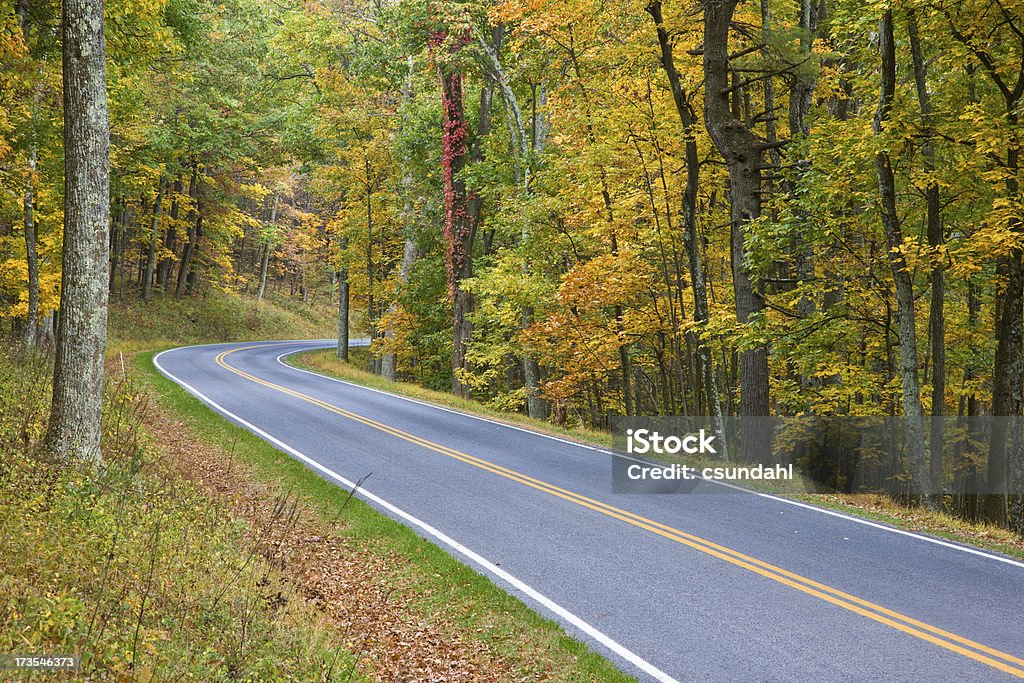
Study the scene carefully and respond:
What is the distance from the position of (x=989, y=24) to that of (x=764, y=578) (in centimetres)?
1010

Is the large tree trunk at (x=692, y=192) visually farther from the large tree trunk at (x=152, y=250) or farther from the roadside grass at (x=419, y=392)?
the large tree trunk at (x=152, y=250)

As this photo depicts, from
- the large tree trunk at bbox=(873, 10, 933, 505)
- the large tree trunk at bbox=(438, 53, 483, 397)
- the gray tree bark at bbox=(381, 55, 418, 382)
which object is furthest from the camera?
the gray tree bark at bbox=(381, 55, 418, 382)

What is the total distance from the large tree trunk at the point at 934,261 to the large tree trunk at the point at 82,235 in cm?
1198

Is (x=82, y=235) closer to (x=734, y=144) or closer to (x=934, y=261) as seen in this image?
(x=734, y=144)

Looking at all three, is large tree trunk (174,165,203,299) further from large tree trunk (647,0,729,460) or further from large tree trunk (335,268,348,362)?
large tree trunk (647,0,729,460)

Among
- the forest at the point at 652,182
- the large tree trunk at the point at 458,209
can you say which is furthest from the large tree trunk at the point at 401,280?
the large tree trunk at the point at 458,209

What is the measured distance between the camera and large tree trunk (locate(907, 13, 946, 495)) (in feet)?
40.9

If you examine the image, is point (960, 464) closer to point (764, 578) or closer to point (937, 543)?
point (937, 543)

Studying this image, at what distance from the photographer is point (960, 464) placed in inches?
703

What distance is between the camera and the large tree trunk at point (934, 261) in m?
12.5

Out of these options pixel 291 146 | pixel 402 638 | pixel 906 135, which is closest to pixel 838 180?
pixel 906 135

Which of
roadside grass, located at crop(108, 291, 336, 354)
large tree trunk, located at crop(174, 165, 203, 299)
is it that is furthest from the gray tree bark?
large tree trunk, located at crop(174, 165, 203, 299)

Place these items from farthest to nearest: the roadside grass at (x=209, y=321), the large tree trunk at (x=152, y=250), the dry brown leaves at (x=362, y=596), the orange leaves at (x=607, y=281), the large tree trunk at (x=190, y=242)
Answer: the large tree trunk at (x=190, y=242)
the large tree trunk at (x=152, y=250)
the roadside grass at (x=209, y=321)
the orange leaves at (x=607, y=281)
the dry brown leaves at (x=362, y=596)

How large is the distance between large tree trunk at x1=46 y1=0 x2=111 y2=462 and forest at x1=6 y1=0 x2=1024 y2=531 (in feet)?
9.37
